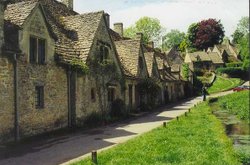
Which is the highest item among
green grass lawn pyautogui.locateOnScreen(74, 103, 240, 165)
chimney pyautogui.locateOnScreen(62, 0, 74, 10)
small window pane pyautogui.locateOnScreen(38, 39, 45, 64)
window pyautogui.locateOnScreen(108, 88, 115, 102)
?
chimney pyautogui.locateOnScreen(62, 0, 74, 10)

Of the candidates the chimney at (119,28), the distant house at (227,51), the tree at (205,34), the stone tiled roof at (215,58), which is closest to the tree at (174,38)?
the tree at (205,34)

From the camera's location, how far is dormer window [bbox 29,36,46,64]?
20.0m

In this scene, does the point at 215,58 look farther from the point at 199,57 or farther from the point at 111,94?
the point at 111,94

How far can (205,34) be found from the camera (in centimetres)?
12506

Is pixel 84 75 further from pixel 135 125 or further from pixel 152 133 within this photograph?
pixel 152 133

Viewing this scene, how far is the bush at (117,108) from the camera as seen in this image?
2962 cm

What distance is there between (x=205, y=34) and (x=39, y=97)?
110175 mm

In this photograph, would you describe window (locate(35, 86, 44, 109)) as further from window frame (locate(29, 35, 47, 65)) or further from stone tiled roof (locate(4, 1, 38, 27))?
stone tiled roof (locate(4, 1, 38, 27))

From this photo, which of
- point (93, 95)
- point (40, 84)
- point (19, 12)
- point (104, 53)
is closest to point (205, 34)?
point (104, 53)

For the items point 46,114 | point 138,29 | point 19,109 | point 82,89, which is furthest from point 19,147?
point 138,29

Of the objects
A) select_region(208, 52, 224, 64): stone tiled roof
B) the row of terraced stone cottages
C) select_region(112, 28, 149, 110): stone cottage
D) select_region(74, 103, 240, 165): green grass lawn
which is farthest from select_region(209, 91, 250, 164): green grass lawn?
Result: select_region(208, 52, 224, 64): stone tiled roof

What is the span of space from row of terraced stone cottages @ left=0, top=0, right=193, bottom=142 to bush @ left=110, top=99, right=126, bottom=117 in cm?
34

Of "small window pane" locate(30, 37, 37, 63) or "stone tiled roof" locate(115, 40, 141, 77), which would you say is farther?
"stone tiled roof" locate(115, 40, 141, 77)

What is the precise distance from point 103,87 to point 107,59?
2.25 meters
